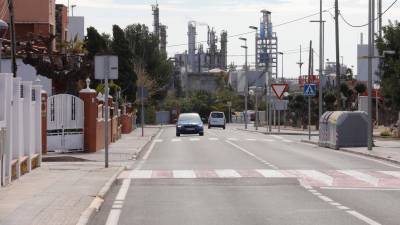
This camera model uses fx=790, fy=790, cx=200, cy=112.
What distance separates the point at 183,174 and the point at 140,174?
1.14 m

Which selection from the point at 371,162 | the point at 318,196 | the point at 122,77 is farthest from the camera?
the point at 122,77

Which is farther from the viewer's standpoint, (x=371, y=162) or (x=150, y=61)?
(x=150, y=61)

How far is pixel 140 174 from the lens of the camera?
20.9 meters

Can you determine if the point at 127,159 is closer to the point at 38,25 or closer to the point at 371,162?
the point at 371,162

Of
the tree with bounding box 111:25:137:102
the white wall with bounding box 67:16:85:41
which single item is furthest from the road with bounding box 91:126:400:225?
the white wall with bounding box 67:16:85:41

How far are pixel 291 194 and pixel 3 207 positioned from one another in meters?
6.00

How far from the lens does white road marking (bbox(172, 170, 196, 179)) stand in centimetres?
2020

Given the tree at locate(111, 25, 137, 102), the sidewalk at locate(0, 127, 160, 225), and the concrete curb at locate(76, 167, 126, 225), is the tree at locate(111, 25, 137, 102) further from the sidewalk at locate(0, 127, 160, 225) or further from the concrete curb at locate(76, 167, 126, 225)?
the concrete curb at locate(76, 167, 126, 225)

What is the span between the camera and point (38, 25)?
49.8 m

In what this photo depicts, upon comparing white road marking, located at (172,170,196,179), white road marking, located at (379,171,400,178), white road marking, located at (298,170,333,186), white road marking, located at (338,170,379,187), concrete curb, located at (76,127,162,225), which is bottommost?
white road marking, located at (379,171,400,178)

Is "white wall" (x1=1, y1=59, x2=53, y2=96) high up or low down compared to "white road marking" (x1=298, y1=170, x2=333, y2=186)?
up

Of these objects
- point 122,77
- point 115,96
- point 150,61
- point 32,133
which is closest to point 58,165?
point 32,133

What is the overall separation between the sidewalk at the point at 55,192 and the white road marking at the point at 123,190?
29 centimetres

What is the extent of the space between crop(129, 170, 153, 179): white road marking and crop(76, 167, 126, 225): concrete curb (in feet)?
3.26
